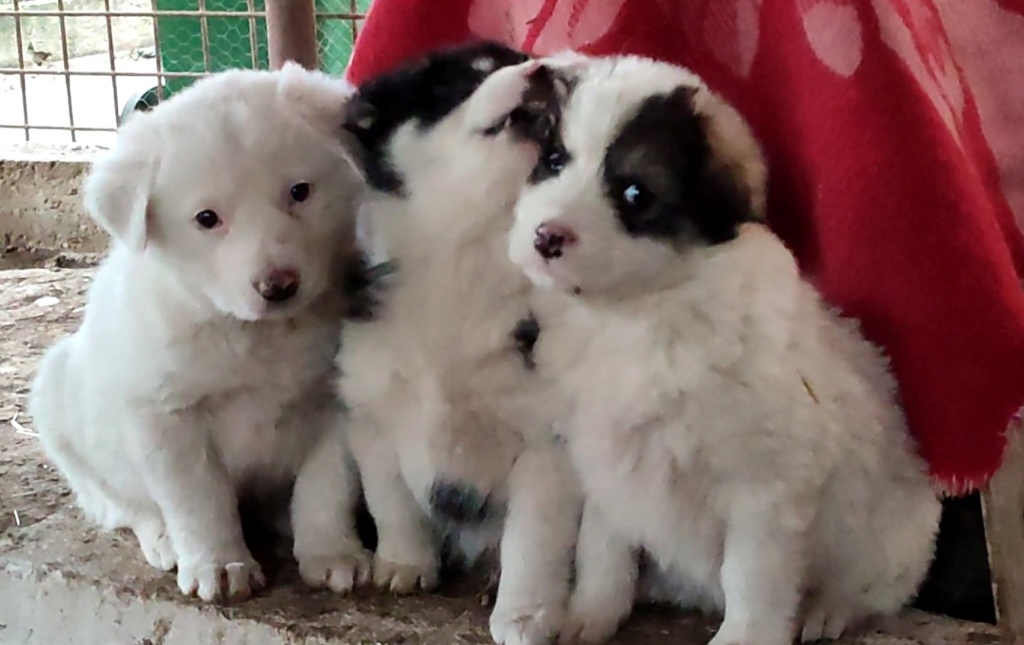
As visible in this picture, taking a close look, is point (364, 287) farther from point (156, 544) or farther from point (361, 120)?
point (156, 544)

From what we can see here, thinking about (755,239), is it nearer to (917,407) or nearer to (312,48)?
(917,407)

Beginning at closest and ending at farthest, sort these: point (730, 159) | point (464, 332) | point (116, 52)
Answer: point (730, 159)
point (464, 332)
point (116, 52)

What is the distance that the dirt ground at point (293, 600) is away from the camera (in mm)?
1457

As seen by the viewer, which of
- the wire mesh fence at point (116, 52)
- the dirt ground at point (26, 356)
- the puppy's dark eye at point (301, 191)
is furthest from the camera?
the wire mesh fence at point (116, 52)

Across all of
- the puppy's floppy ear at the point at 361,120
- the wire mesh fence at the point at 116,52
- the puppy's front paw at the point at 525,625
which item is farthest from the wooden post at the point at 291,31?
the puppy's front paw at the point at 525,625

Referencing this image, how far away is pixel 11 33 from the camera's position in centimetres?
509

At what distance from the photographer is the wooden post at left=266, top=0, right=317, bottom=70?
8.34 feet

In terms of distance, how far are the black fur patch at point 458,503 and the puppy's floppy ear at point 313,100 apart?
479mm

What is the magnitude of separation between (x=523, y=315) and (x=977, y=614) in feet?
2.35

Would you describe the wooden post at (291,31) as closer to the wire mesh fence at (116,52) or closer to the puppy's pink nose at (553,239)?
the wire mesh fence at (116,52)

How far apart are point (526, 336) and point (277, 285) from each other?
31 cm

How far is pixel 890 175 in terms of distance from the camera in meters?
1.41

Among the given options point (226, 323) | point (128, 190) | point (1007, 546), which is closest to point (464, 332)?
point (226, 323)

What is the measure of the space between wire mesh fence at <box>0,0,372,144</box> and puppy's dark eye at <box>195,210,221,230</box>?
2005mm
